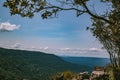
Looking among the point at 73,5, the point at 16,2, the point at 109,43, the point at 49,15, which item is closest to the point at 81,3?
the point at 73,5

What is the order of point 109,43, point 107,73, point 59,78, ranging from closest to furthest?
point 107,73, point 109,43, point 59,78

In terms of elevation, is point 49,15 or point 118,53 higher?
point 49,15

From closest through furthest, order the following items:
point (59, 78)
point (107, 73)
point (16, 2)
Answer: point (16, 2) → point (107, 73) → point (59, 78)

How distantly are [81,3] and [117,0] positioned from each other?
2432mm

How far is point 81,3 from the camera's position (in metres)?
18.0

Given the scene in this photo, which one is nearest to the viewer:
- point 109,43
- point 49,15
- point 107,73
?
point 49,15

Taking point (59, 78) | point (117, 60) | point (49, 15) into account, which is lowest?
point (59, 78)

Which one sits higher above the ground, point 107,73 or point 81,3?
point 81,3

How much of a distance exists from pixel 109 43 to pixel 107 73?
6.65m

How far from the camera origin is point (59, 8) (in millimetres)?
18594

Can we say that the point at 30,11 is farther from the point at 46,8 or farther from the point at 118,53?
the point at 118,53

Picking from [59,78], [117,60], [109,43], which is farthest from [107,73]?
[59,78]

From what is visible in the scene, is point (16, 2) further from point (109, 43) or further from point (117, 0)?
point (109, 43)

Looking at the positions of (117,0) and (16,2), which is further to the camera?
(117,0)
